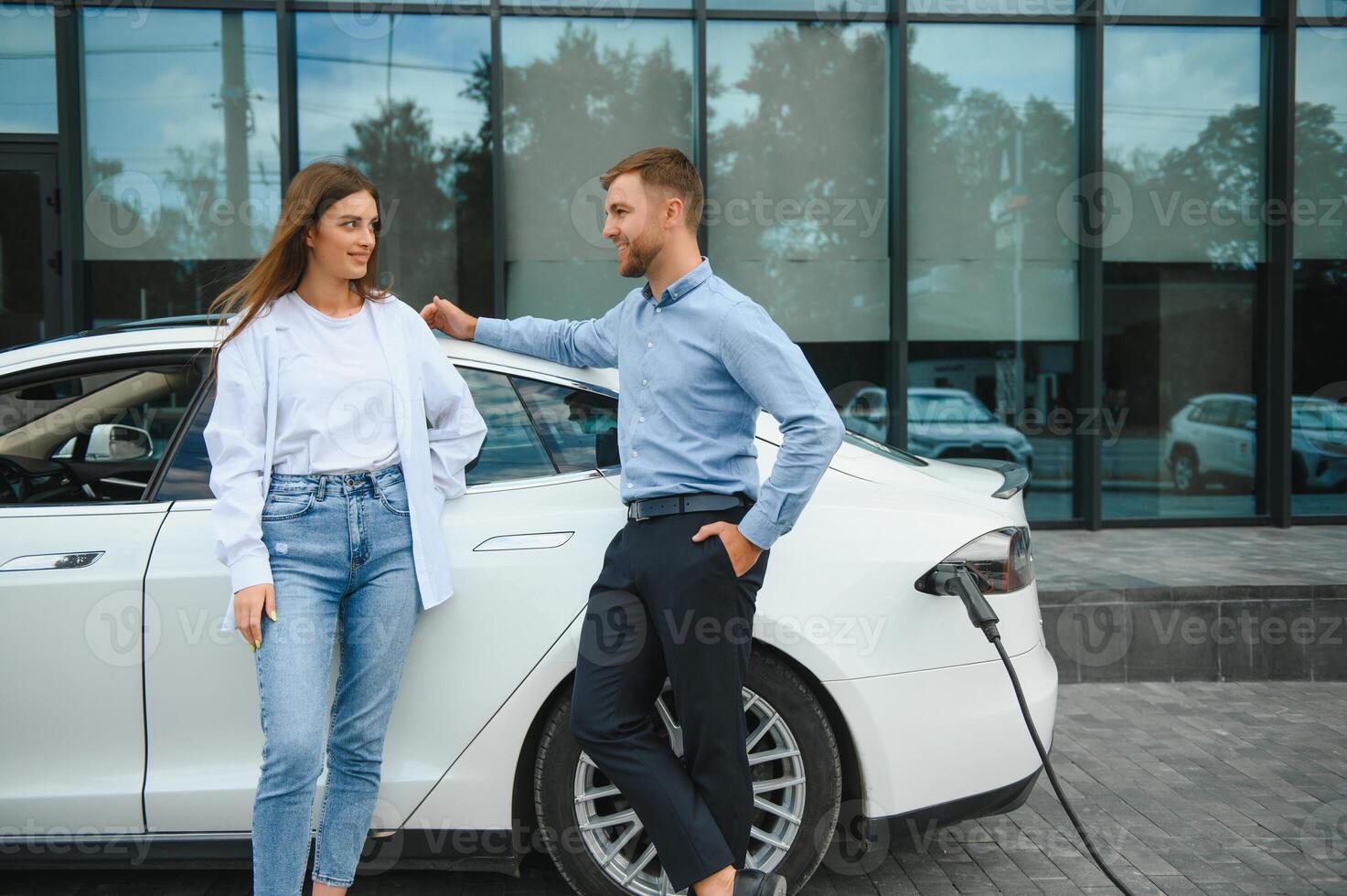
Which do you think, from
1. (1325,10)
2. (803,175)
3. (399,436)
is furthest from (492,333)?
(1325,10)

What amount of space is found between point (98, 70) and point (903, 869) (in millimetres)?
7567

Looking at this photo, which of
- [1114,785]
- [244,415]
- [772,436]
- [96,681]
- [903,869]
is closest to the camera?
[244,415]

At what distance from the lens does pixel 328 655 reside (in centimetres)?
247

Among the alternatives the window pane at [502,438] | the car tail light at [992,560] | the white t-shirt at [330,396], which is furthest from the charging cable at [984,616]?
the white t-shirt at [330,396]

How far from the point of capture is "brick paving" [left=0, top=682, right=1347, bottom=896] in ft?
10.4

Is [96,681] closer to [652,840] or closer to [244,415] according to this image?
[244,415]

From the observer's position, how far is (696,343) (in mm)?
2482

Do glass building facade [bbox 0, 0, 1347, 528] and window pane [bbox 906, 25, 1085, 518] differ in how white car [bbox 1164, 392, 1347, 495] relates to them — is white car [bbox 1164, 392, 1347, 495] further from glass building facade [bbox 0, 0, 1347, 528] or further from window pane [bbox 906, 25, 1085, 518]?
window pane [bbox 906, 25, 1085, 518]

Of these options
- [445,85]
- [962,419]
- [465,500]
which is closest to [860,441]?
[465,500]

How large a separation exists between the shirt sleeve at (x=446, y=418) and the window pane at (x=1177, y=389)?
6.77 m

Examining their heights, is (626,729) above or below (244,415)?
below

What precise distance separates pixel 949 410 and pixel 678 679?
6.21 meters

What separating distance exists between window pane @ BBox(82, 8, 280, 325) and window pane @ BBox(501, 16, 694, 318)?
176 cm

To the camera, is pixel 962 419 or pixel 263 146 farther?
pixel 962 419
